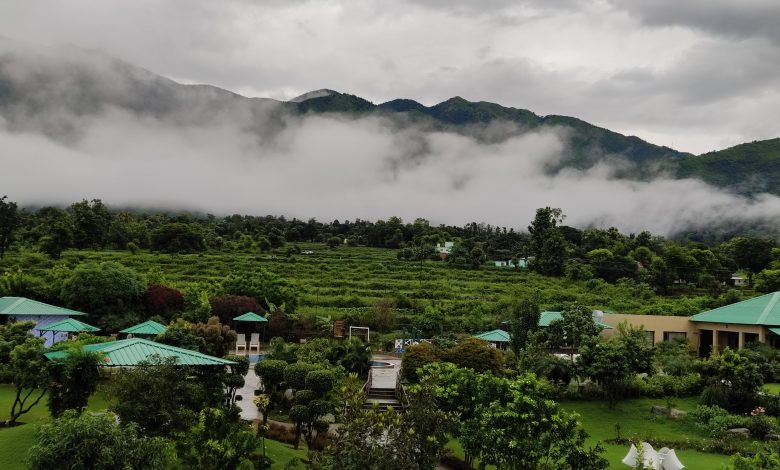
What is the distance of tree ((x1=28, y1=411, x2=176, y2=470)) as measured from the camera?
27.5 feet

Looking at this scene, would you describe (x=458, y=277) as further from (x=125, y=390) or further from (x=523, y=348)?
(x=125, y=390)

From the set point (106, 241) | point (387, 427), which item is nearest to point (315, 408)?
point (387, 427)

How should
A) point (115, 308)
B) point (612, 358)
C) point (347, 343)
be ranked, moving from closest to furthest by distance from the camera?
1. point (612, 358)
2. point (347, 343)
3. point (115, 308)

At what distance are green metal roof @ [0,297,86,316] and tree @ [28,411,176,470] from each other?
62.1ft

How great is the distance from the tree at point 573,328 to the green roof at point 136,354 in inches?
519

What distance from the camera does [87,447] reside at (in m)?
8.44

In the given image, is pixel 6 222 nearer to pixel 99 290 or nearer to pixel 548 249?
pixel 99 290

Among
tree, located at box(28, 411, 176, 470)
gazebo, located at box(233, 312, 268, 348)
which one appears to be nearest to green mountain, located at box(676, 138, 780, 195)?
gazebo, located at box(233, 312, 268, 348)

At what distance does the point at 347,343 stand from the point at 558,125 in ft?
565

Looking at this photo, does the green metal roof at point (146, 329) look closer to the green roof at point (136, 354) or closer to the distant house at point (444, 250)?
the green roof at point (136, 354)

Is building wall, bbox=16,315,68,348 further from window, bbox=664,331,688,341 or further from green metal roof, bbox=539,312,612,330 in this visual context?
window, bbox=664,331,688,341

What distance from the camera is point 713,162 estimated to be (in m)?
145

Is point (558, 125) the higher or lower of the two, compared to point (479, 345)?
higher

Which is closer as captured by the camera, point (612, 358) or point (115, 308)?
point (612, 358)
